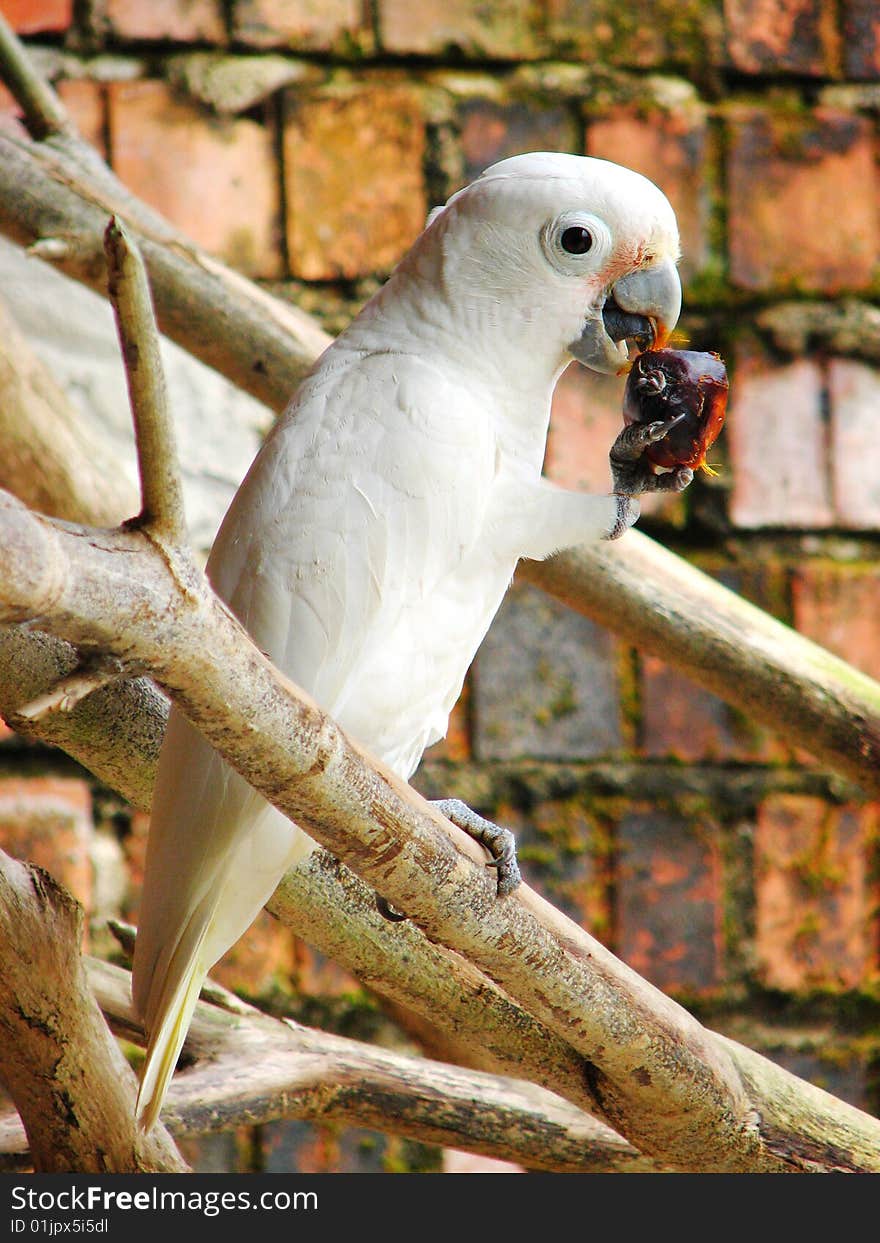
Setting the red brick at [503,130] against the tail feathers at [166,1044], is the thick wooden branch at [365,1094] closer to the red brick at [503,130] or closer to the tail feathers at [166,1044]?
the tail feathers at [166,1044]

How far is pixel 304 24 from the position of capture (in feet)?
3.44

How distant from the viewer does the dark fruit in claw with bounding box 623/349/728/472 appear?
604 millimetres

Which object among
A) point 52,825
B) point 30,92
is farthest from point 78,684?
point 52,825

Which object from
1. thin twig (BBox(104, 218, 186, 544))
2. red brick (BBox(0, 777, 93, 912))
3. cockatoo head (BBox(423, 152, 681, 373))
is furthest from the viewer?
red brick (BBox(0, 777, 93, 912))

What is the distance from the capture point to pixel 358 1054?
0.71 m

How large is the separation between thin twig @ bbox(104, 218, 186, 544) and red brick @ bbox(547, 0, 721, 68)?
2.64ft

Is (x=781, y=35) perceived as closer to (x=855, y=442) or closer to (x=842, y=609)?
(x=855, y=442)

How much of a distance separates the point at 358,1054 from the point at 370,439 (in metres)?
0.31

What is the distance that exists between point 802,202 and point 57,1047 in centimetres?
84

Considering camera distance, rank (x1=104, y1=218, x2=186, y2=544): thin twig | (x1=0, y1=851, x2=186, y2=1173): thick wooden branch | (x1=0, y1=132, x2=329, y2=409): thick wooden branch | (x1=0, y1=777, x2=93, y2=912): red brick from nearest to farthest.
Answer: (x1=104, y1=218, x2=186, y2=544): thin twig
(x1=0, y1=851, x2=186, y2=1173): thick wooden branch
(x1=0, y1=132, x2=329, y2=409): thick wooden branch
(x1=0, y1=777, x2=93, y2=912): red brick

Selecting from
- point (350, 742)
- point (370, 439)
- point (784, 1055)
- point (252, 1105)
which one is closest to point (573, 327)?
point (370, 439)

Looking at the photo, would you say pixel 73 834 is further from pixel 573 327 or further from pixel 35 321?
pixel 573 327

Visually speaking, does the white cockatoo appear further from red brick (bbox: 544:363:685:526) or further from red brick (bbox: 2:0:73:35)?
red brick (bbox: 2:0:73:35)

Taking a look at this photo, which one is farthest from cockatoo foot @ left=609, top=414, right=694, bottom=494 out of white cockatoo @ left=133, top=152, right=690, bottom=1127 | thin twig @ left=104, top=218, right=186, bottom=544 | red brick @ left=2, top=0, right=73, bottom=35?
red brick @ left=2, top=0, right=73, bottom=35
